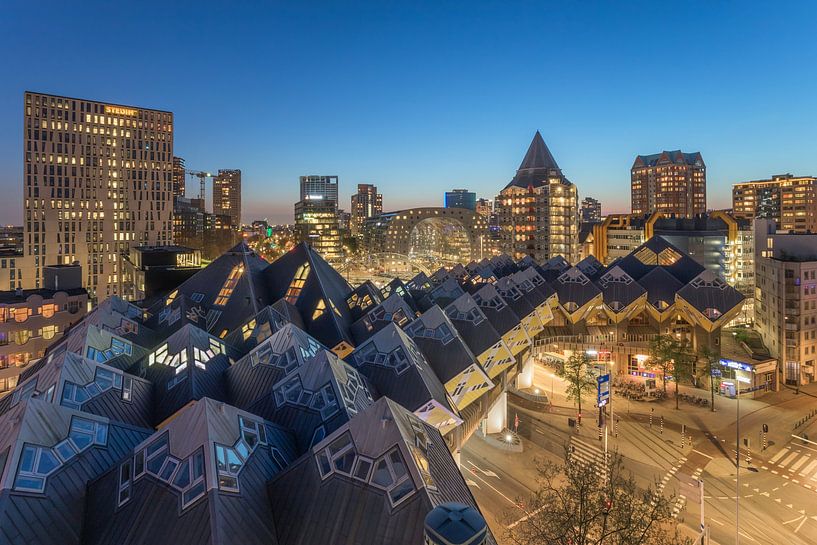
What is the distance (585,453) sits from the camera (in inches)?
1667

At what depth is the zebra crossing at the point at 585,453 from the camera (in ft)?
132

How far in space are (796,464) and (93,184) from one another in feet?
466

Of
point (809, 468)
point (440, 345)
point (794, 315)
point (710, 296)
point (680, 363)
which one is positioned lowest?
point (809, 468)

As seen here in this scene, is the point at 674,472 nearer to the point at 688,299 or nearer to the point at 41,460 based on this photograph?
the point at 688,299

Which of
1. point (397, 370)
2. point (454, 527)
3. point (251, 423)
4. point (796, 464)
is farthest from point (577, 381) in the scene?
point (454, 527)

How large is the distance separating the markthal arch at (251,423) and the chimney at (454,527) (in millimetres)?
62

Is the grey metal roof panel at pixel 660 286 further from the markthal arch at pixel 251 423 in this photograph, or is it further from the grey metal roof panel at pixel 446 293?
the grey metal roof panel at pixel 446 293

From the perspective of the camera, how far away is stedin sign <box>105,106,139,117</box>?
395 ft

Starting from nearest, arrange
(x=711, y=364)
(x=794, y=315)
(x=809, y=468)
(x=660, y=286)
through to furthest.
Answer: (x=809, y=468) < (x=711, y=364) < (x=794, y=315) < (x=660, y=286)

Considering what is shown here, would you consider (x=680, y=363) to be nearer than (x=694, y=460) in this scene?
No

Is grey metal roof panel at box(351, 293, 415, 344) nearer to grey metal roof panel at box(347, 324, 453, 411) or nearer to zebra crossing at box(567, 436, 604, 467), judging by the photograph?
grey metal roof panel at box(347, 324, 453, 411)

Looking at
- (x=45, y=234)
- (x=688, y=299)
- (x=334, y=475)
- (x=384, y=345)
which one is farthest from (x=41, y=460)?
(x=45, y=234)

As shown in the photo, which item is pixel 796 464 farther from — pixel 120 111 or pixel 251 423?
pixel 120 111

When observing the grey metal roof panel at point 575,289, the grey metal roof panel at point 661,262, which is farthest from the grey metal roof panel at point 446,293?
the grey metal roof panel at point 661,262
